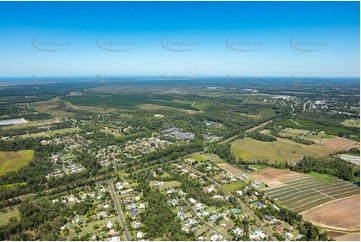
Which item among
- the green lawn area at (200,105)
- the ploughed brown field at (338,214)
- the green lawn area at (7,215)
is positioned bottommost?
the green lawn area at (7,215)

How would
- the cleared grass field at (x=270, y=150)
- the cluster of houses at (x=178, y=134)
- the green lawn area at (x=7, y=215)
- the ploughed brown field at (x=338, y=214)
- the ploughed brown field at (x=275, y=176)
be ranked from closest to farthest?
1. the ploughed brown field at (x=338, y=214)
2. the green lawn area at (x=7, y=215)
3. the ploughed brown field at (x=275, y=176)
4. the cleared grass field at (x=270, y=150)
5. the cluster of houses at (x=178, y=134)

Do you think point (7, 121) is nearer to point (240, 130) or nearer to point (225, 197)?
point (240, 130)

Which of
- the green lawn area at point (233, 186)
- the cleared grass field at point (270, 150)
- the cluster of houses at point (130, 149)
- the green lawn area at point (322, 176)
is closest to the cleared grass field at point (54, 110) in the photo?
the cluster of houses at point (130, 149)

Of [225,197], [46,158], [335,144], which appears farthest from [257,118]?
[46,158]

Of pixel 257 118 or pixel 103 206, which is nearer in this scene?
pixel 103 206

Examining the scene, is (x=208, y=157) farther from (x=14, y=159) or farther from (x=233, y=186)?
(x=14, y=159)

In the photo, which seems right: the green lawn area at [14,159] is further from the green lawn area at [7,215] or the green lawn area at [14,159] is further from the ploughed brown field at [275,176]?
the ploughed brown field at [275,176]

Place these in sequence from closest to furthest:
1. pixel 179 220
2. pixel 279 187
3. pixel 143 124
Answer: pixel 179 220, pixel 279 187, pixel 143 124
